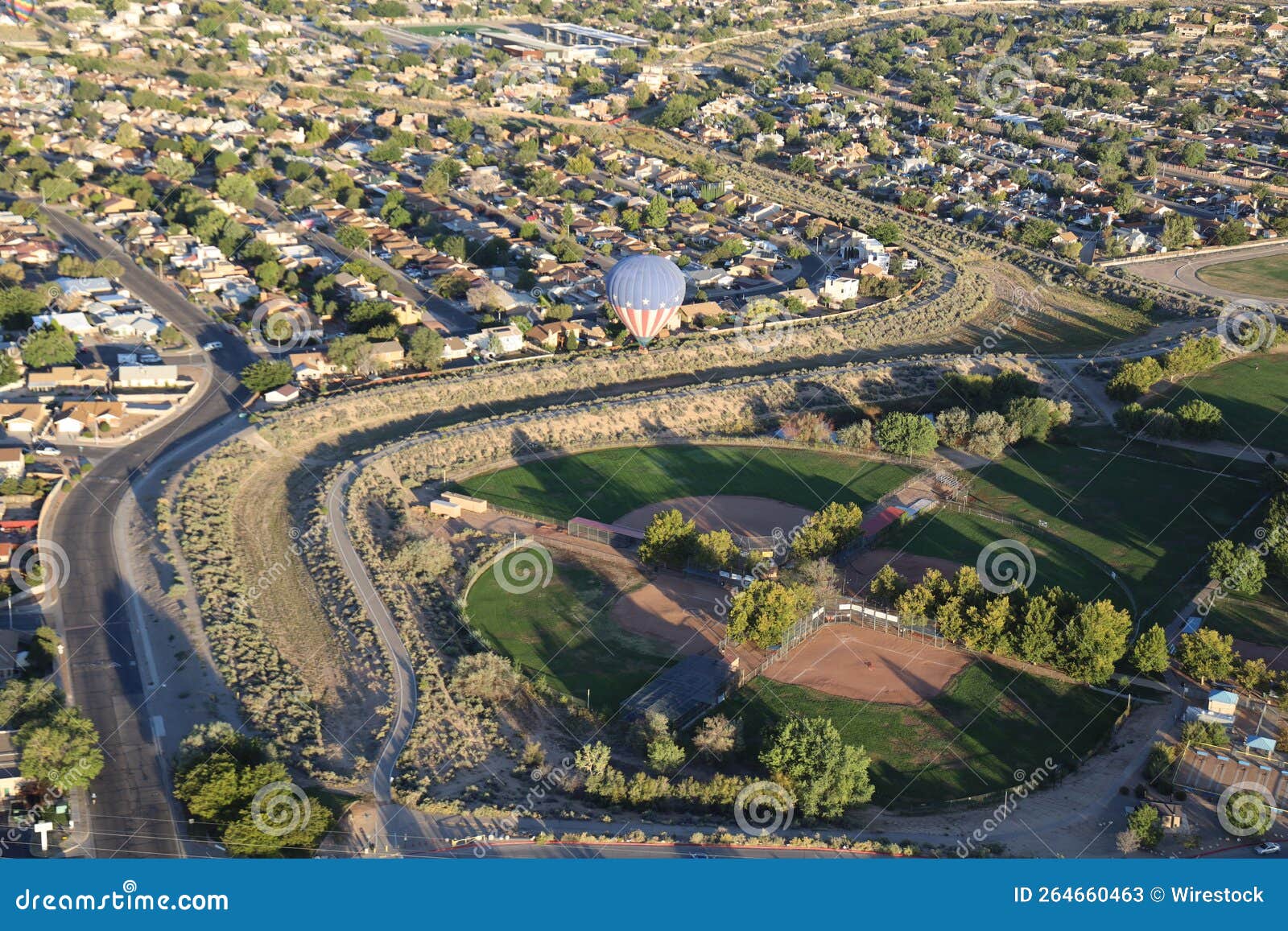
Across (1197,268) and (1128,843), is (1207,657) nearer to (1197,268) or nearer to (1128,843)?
(1128,843)

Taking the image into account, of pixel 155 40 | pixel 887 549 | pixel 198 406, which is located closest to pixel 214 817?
pixel 887 549

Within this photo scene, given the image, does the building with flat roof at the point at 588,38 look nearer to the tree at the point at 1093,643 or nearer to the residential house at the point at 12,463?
the residential house at the point at 12,463

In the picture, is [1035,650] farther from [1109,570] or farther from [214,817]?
[214,817]

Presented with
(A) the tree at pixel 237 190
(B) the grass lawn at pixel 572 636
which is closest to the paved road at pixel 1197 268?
(B) the grass lawn at pixel 572 636

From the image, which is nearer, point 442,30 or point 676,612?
point 676,612

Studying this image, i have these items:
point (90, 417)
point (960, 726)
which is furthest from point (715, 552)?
point (90, 417)

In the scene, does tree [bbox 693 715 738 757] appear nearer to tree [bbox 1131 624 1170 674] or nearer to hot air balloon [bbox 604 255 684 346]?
tree [bbox 1131 624 1170 674]
